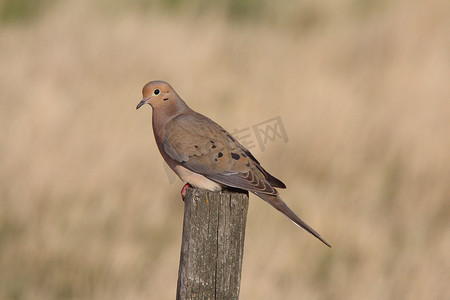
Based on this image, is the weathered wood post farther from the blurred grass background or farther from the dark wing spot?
the blurred grass background

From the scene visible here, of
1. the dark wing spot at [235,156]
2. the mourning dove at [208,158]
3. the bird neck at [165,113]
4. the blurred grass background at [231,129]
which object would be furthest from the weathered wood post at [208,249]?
the blurred grass background at [231,129]

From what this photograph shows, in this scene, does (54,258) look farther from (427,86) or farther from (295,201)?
(427,86)

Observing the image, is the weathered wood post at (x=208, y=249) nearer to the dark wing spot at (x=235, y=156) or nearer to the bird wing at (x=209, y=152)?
the bird wing at (x=209, y=152)

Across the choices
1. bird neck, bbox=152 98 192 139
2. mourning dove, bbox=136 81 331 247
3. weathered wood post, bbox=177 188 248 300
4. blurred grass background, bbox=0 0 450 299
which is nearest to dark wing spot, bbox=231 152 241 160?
mourning dove, bbox=136 81 331 247

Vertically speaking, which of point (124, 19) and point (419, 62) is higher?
point (124, 19)

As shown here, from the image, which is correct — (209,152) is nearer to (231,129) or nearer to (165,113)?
(165,113)

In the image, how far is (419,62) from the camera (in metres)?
9.89

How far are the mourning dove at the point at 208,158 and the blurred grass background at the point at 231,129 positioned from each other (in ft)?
5.86

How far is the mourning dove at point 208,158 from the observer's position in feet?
13.3

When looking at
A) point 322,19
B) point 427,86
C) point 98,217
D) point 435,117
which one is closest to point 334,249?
point 98,217

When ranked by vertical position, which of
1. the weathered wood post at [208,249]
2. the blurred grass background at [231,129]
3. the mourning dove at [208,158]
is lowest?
the weathered wood post at [208,249]

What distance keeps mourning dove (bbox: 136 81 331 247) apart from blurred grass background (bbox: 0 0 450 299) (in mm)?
1786

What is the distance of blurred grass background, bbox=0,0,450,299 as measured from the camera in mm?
6188

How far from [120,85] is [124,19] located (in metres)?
2.18
